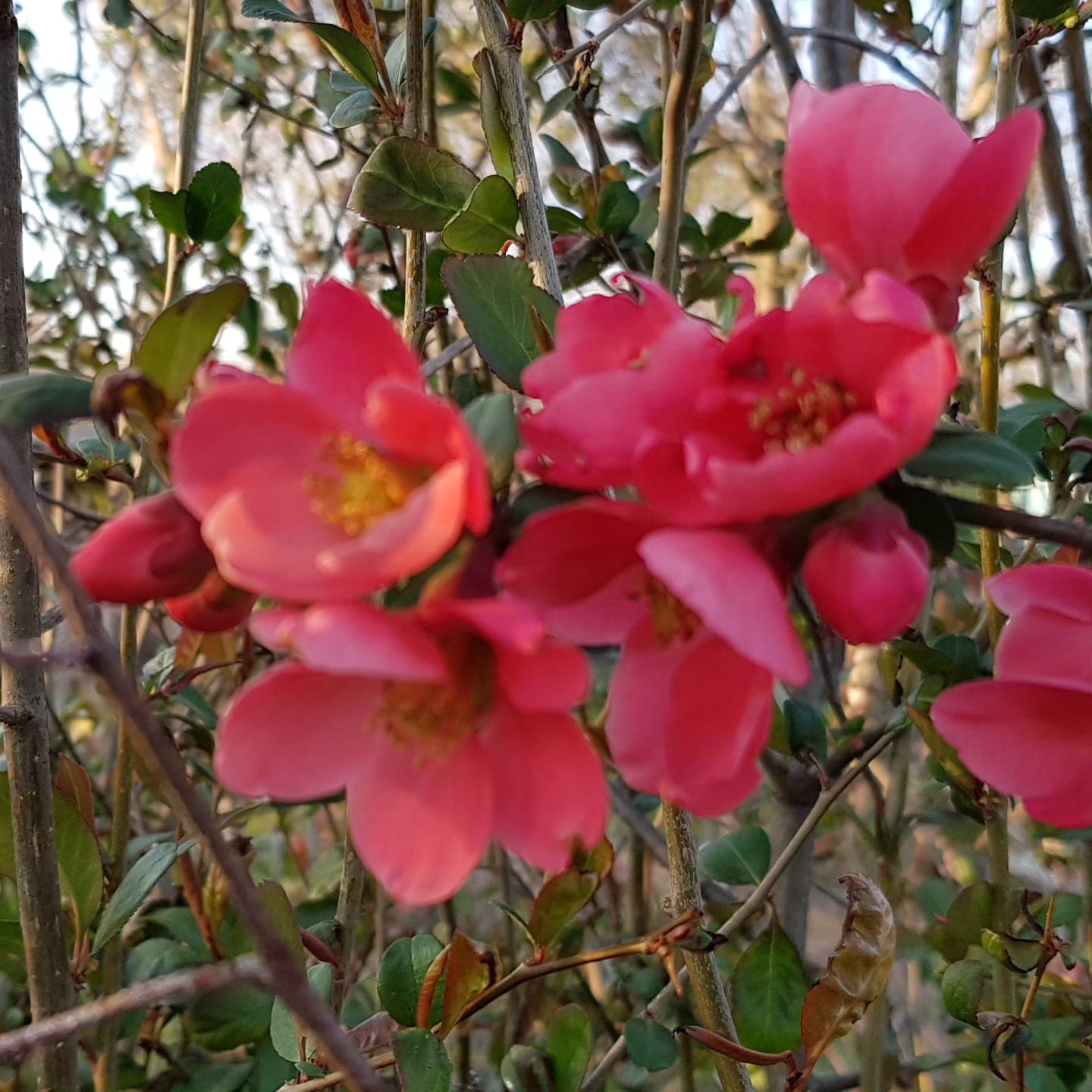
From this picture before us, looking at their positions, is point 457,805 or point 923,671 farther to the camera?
point 923,671

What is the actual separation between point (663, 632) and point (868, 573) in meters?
0.09

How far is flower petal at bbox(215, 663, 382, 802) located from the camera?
333 millimetres

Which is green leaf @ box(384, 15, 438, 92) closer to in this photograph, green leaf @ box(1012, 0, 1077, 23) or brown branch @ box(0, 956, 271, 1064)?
green leaf @ box(1012, 0, 1077, 23)

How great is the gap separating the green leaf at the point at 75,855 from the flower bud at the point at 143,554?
1.25 feet

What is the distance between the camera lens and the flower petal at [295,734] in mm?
333

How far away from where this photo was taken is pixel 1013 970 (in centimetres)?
78

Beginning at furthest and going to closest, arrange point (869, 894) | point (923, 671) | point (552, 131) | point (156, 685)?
1. point (552, 131)
2. point (156, 685)
3. point (923, 671)
4. point (869, 894)


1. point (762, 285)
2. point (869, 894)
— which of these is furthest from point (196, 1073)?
point (762, 285)

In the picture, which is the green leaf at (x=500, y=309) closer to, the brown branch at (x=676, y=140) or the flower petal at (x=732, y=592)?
Result: the flower petal at (x=732, y=592)

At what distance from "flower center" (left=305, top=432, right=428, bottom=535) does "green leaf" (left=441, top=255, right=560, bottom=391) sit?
101 mm

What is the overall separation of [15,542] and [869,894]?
1.91 feet

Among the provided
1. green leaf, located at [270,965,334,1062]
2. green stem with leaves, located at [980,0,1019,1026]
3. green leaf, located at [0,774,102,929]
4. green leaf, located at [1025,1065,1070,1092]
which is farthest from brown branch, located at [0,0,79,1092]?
green leaf, located at [1025,1065,1070,1092]

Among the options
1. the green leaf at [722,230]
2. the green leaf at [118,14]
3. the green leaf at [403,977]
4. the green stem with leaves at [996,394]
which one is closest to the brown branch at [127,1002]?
the green leaf at [403,977]

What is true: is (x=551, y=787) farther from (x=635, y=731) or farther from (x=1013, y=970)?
(x=1013, y=970)
